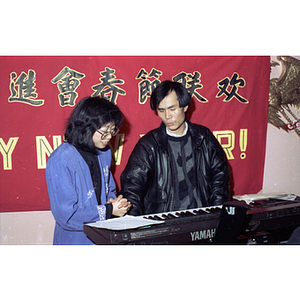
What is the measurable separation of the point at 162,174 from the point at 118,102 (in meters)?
0.82

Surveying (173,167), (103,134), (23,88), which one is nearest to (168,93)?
(173,167)

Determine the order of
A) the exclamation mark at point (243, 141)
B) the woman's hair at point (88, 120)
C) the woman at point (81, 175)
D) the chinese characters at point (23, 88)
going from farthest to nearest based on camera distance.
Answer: the exclamation mark at point (243, 141) < the chinese characters at point (23, 88) < the woman's hair at point (88, 120) < the woman at point (81, 175)

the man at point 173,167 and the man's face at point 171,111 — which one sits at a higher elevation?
the man's face at point 171,111

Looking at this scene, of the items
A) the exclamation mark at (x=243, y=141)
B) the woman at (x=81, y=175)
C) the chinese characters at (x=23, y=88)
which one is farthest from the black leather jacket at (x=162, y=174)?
the chinese characters at (x=23, y=88)

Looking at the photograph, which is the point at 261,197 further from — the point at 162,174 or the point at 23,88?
the point at 23,88

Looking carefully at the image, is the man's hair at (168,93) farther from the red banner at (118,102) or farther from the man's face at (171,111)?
the red banner at (118,102)

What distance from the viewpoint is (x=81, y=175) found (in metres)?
1.71

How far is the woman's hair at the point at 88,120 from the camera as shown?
1.72 metres

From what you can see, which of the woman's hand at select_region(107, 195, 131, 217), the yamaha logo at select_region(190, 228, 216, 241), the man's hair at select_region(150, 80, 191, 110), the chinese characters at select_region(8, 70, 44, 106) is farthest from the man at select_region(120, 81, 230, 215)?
the chinese characters at select_region(8, 70, 44, 106)

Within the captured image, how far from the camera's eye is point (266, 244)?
1.68m

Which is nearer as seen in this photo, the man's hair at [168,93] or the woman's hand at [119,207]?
the woman's hand at [119,207]

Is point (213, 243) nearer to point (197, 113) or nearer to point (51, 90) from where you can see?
point (197, 113)

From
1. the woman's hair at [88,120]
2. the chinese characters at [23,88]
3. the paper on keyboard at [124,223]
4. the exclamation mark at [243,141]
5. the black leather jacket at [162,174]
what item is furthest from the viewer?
the exclamation mark at [243,141]

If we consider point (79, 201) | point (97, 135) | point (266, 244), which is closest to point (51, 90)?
point (97, 135)
